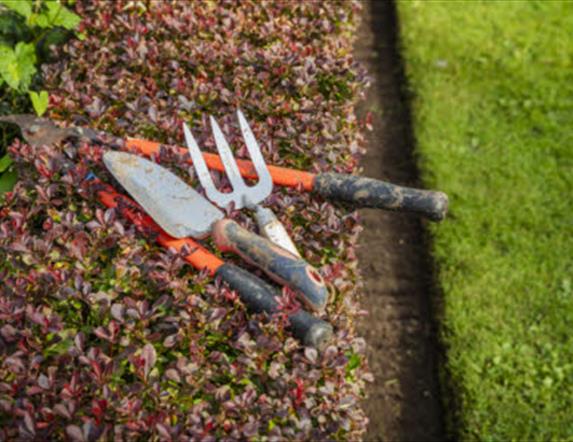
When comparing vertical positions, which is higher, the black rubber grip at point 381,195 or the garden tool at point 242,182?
the garden tool at point 242,182

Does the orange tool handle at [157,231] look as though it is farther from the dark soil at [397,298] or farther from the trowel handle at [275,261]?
the dark soil at [397,298]

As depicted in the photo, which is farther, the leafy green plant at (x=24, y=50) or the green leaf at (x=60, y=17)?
the green leaf at (x=60, y=17)

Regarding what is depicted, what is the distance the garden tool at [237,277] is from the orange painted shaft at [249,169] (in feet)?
1.02

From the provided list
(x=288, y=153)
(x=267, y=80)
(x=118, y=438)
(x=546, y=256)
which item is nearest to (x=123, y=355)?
(x=118, y=438)

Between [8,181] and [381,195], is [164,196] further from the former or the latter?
[8,181]

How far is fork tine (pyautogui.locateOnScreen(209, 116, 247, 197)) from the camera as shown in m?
2.68

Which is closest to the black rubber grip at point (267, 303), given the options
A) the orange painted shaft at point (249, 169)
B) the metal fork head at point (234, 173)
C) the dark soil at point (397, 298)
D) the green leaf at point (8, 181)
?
the metal fork head at point (234, 173)

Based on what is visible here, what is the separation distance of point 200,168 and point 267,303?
0.79 m

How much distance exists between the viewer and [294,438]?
194 cm

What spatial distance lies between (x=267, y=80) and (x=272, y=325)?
60.7 inches

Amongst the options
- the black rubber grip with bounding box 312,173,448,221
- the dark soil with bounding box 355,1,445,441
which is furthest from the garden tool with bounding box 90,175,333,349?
the dark soil with bounding box 355,1,445,441

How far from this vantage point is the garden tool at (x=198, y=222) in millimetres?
2168

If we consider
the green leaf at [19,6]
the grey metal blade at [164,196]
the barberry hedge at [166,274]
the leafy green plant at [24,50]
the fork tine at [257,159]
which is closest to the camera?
the barberry hedge at [166,274]

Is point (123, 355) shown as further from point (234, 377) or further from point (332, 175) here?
point (332, 175)
